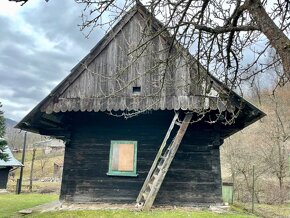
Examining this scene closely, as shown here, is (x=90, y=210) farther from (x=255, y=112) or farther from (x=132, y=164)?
(x=255, y=112)

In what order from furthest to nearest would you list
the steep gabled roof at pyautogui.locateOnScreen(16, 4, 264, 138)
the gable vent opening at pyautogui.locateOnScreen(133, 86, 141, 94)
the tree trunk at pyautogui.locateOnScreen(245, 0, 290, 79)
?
the gable vent opening at pyautogui.locateOnScreen(133, 86, 141, 94) < the steep gabled roof at pyautogui.locateOnScreen(16, 4, 264, 138) < the tree trunk at pyautogui.locateOnScreen(245, 0, 290, 79)

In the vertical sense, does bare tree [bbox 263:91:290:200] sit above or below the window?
above

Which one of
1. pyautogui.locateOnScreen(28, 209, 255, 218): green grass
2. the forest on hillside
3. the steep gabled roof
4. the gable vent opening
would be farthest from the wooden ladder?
the forest on hillside

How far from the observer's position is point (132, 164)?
10469 millimetres

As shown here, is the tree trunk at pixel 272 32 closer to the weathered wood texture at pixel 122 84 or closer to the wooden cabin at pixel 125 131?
the weathered wood texture at pixel 122 84

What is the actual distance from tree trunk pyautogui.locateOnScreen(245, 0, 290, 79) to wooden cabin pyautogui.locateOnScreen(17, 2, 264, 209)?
5.23m

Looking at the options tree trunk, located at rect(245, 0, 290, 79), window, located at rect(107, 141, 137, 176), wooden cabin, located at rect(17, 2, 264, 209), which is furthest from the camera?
window, located at rect(107, 141, 137, 176)

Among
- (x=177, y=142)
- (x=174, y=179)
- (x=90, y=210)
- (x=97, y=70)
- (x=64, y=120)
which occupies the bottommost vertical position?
(x=90, y=210)

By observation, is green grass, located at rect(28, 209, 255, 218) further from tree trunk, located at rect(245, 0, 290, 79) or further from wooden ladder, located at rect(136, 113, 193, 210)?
tree trunk, located at rect(245, 0, 290, 79)

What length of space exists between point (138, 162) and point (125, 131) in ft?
3.46

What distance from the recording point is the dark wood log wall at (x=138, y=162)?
1025 cm

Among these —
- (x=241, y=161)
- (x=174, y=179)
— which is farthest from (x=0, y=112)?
(x=241, y=161)

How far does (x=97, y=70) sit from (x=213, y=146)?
4181 millimetres

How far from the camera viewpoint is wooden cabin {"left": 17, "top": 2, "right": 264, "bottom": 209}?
9.91 metres
